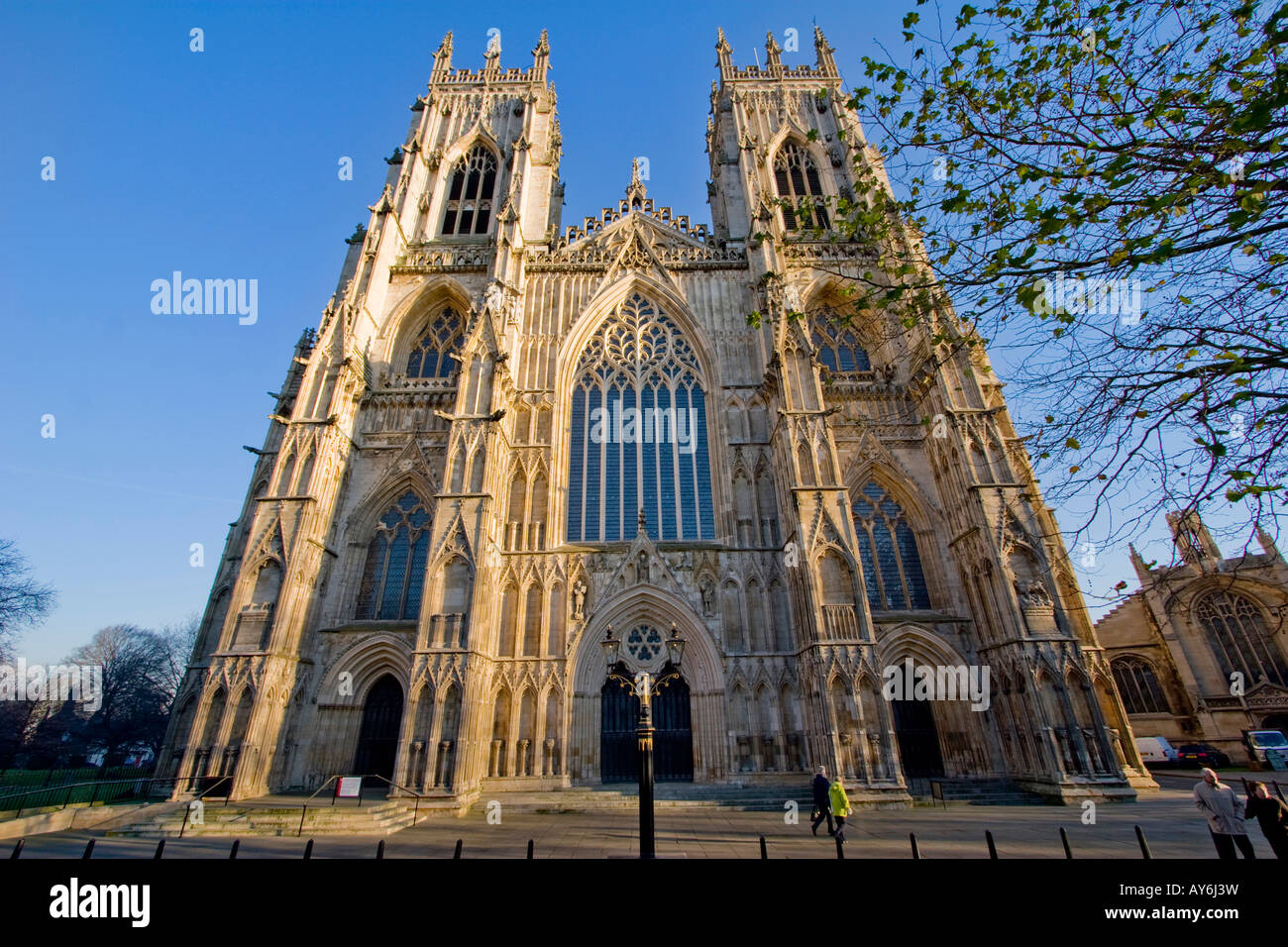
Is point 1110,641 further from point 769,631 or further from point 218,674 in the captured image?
point 218,674

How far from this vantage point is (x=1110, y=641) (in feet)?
115

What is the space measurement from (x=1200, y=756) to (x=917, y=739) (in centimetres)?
2066

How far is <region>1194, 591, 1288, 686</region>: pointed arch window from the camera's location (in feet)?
92.3

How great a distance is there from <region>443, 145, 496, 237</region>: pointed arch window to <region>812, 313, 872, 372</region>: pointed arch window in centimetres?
1573

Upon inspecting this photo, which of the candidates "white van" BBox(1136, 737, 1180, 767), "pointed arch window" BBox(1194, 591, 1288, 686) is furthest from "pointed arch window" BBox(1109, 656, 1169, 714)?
"white van" BBox(1136, 737, 1180, 767)

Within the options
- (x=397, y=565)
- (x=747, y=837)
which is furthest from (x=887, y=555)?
(x=397, y=565)

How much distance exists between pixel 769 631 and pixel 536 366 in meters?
12.3

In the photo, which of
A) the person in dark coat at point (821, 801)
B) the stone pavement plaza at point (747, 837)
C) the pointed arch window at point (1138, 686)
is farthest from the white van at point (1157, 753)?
the person in dark coat at point (821, 801)

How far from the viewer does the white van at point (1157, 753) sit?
2655 centimetres

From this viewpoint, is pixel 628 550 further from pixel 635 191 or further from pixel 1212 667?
pixel 1212 667

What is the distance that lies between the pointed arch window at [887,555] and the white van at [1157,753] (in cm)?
2022

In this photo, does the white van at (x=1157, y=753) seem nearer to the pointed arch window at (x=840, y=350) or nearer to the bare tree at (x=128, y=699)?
the pointed arch window at (x=840, y=350)

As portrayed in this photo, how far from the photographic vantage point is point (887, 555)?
18.0 m
